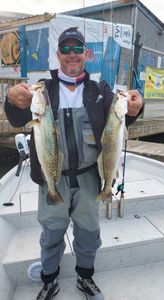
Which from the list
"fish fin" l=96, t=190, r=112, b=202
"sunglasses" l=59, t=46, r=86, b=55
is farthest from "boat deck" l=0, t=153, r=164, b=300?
"sunglasses" l=59, t=46, r=86, b=55

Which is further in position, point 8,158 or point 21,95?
point 8,158

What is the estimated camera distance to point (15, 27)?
10.5 meters

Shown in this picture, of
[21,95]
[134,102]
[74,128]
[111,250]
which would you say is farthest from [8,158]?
[134,102]

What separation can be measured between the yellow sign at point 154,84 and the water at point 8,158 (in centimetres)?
638

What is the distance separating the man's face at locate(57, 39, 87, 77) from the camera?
2010mm

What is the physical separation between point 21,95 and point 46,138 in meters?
0.31

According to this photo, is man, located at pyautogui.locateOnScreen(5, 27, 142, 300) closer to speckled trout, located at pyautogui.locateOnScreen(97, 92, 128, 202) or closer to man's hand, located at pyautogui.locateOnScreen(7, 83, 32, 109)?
man's hand, located at pyautogui.locateOnScreen(7, 83, 32, 109)

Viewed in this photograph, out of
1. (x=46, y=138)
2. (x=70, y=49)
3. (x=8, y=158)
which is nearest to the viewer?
(x=46, y=138)

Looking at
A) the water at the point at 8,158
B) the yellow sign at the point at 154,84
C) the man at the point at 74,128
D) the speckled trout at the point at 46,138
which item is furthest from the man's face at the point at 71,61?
the yellow sign at the point at 154,84

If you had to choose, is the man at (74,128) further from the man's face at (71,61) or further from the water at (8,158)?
the water at (8,158)

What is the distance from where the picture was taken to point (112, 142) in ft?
6.21

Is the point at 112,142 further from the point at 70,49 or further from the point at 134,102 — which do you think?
the point at 70,49

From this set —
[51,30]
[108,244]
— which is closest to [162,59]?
[51,30]

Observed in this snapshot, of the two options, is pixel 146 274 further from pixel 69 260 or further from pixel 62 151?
pixel 62 151
